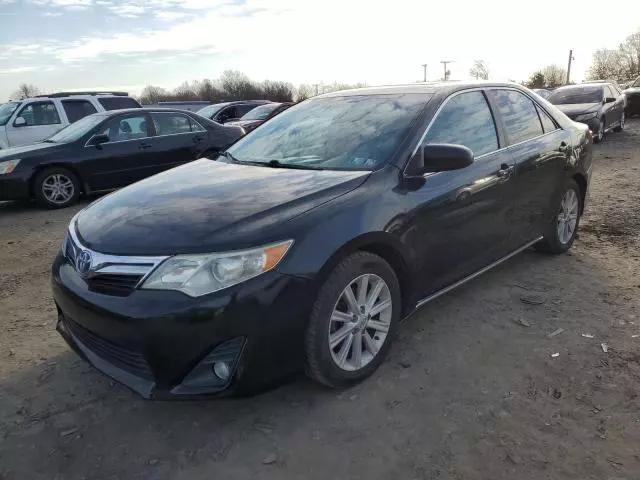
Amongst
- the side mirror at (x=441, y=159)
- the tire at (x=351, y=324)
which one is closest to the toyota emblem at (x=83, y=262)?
the tire at (x=351, y=324)

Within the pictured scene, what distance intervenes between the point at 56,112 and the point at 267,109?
19.7ft

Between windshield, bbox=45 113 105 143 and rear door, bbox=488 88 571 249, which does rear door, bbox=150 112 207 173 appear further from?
rear door, bbox=488 88 571 249

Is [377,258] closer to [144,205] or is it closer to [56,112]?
[144,205]

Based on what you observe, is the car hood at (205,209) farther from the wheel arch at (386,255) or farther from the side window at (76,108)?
the side window at (76,108)

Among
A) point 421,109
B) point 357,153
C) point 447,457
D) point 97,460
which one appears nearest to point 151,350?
point 97,460

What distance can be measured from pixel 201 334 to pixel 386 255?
3.86ft

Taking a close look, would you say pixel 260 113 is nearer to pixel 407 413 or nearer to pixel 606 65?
pixel 407 413

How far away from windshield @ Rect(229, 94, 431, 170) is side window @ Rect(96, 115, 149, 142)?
4.97 metres

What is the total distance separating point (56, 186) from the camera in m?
7.91

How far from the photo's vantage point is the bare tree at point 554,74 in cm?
6651

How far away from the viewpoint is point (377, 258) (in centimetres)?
285

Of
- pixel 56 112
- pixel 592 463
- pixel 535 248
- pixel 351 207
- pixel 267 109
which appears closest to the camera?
pixel 592 463

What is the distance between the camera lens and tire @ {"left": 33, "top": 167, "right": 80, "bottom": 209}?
7.77 m

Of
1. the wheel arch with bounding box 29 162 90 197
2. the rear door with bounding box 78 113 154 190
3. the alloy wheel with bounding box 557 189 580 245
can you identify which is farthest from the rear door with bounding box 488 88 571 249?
the wheel arch with bounding box 29 162 90 197
